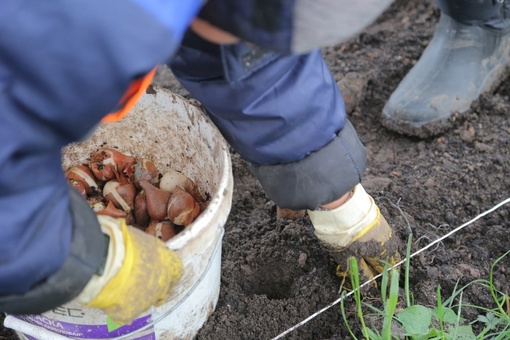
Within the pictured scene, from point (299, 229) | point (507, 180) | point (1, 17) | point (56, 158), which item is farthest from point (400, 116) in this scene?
point (1, 17)

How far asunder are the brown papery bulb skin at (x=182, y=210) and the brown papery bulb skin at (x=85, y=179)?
0.23m

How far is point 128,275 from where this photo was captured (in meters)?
1.00

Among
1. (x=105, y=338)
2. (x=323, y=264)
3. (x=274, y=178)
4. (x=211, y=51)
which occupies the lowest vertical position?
(x=323, y=264)

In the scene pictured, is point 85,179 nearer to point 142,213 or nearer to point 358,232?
point 142,213

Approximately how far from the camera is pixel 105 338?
1193 millimetres

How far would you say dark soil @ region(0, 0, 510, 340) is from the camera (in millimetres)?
1395

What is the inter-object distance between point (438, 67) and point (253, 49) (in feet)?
3.27

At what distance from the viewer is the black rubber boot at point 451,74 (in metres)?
1.78

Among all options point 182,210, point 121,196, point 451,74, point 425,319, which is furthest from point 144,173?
point 451,74

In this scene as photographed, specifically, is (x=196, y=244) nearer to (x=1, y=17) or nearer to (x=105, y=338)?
(x=105, y=338)

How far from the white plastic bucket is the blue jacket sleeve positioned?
312 millimetres

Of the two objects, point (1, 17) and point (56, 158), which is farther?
point (56, 158)

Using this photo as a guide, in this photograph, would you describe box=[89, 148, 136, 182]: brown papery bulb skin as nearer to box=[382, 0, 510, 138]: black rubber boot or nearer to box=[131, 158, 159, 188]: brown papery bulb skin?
box=[131, 158, 159, 188]: brown papery bulb skin

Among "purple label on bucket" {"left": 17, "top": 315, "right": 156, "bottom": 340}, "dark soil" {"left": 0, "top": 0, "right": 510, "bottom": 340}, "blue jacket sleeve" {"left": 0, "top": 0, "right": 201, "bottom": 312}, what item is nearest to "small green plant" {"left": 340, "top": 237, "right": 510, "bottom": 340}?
"dark soil" {"left": 0, "top": 0, "right": 510, "bottom": 340}
